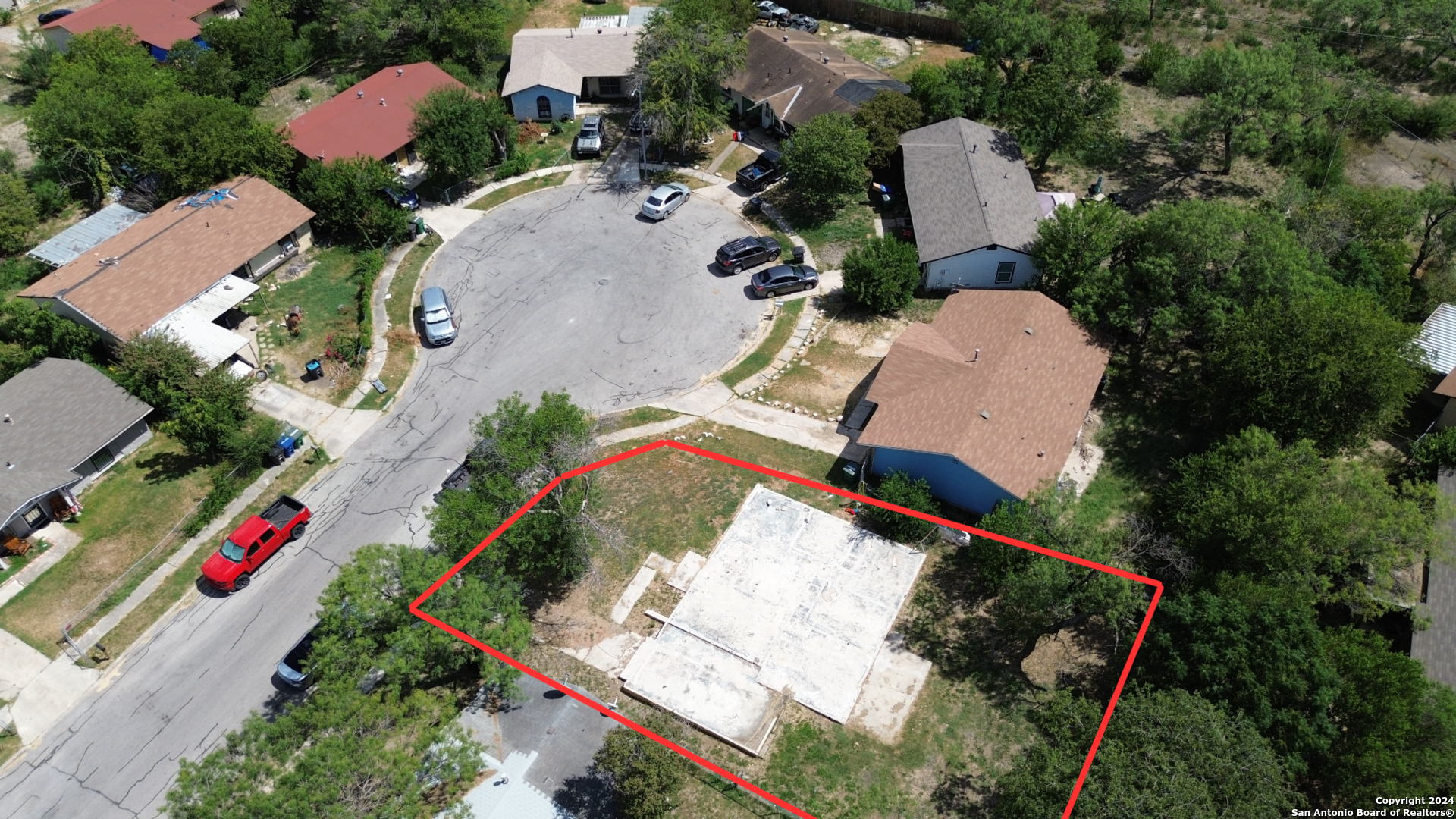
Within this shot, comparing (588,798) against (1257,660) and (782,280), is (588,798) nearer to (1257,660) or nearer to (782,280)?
(1257,660)

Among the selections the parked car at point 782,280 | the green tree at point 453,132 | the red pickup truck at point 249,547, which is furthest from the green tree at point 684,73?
the red pickup truck at point 249,547

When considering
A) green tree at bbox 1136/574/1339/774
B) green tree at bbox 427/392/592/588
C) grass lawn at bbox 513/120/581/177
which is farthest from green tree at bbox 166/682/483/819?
grass lawn at bbox 513/120/581/177

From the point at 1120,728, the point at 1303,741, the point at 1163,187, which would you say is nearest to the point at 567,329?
the point at 1120,728

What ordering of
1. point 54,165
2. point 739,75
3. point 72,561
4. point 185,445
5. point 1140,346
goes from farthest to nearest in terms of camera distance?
point 739,75 < point 54,165 < point 1140,346 < point 185,445 < point 72,561

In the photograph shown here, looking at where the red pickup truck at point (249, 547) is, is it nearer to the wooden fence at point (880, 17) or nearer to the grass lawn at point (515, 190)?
the grass lawn at point (515, 190)

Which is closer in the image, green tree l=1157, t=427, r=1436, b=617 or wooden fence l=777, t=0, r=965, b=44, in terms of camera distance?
green tree l=1157, t=427, r=1436, b=617

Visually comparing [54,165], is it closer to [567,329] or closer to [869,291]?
[567,329]

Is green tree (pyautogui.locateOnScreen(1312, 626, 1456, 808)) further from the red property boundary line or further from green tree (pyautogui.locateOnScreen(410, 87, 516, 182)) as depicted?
green tree (pyautogui.locateOnScreen(410, 87, 516, 182))
